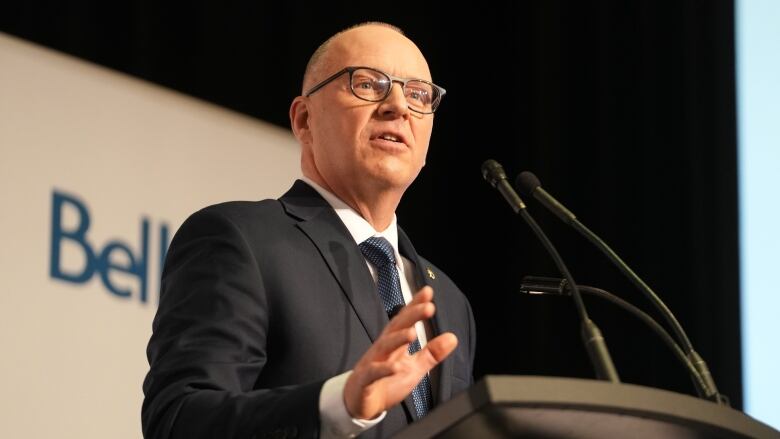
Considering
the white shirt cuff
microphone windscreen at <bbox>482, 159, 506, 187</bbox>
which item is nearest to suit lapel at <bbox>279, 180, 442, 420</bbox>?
microphone windscreen at <bbox>482, 159, 506, 187</bbox>

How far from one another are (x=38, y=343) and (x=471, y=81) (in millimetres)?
2483

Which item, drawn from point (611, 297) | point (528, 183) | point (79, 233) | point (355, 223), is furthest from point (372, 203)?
point (79, 233)

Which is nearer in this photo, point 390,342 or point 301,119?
point 390,342

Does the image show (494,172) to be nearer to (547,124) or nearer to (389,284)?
(389,284)

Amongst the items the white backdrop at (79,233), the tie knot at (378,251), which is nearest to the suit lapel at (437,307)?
the tie knot at (378,251)

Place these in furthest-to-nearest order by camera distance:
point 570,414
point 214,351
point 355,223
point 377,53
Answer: point 377,53
point 355,223
point 214,351
point 570,414

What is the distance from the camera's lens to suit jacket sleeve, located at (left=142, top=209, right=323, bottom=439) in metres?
1.71

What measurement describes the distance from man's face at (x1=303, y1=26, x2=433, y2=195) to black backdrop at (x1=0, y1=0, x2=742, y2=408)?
151cm

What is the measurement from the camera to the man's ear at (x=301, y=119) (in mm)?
2652

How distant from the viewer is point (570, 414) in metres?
1.48

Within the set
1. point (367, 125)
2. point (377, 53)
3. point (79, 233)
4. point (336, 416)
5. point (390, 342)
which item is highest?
point (377, 53)

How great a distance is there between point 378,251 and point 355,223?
110 mm

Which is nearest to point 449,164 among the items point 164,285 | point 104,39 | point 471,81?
point 471,81

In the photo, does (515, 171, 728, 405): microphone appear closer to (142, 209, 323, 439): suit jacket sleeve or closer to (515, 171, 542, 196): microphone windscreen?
(515, 171, 542, 196): microphone windscreen
